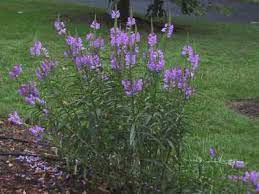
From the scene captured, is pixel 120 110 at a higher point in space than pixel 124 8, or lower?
higher

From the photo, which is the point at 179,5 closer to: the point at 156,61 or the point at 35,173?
the point at 35,173

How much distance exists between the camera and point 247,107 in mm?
7398

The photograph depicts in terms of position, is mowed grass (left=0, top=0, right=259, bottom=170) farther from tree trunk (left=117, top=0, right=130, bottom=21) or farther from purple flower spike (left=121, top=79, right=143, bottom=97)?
tree trunk (left=117, top=0, right=130, bottom=21)

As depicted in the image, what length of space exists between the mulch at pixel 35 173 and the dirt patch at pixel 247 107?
3331 mm

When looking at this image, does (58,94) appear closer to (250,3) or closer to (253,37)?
(253,37)

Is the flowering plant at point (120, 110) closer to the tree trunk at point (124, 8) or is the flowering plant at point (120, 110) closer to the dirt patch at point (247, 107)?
the dirt patch at point (247, 107)

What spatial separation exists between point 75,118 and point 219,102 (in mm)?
4020

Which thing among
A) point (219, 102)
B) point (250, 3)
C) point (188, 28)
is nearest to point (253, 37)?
point (188, 28)

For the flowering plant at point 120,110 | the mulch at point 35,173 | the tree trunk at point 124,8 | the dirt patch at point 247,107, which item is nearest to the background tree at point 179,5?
the tree trunk at point 124,8

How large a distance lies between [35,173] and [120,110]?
78cm

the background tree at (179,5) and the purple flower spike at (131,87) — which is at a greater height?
the purple flower spike at (131,87)

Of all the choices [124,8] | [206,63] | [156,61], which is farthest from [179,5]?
[156,61]

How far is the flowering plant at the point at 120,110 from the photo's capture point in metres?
3.46

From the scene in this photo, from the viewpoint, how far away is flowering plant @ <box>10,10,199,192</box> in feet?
11.4
